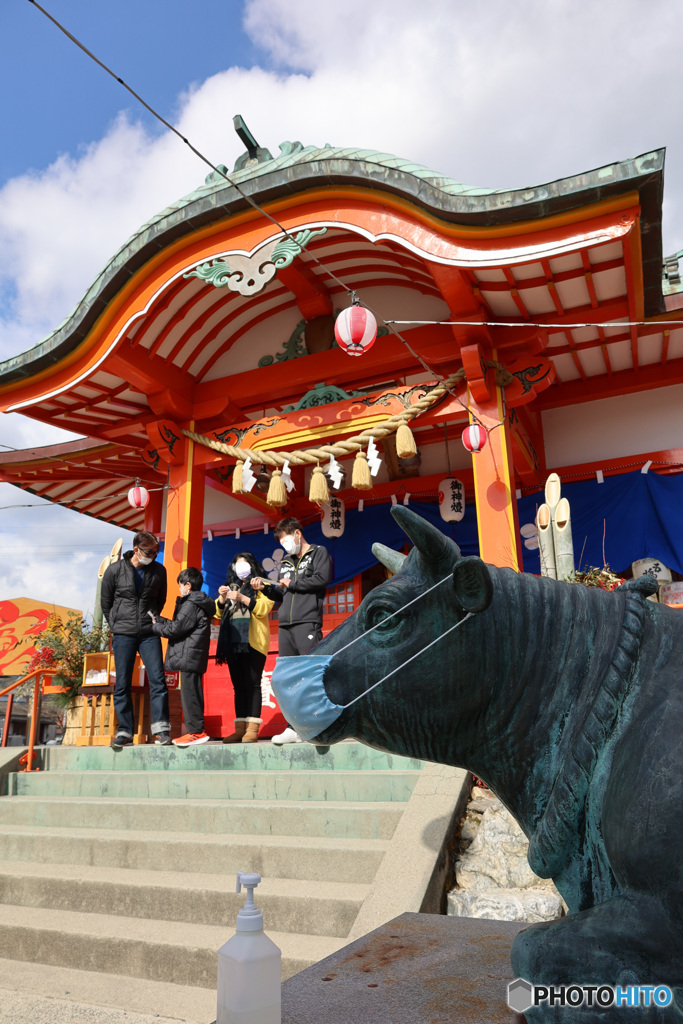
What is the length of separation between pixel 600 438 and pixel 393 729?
7596 mm

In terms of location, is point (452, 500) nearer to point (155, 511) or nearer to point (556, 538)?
point (556, 538)

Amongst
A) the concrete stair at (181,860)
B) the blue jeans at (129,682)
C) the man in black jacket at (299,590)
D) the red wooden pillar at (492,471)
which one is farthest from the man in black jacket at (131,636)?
the red wooden pillar at (492,471)

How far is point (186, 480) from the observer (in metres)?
8.21

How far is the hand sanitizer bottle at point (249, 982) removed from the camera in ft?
3.95

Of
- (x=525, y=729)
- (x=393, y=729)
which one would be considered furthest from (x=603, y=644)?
(x=393, y=729)

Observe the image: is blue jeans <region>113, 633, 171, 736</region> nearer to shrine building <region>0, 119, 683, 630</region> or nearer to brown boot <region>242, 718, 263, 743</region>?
brown boot <region>242, 718, 263, 743</region>

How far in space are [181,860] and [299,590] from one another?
7.27ft

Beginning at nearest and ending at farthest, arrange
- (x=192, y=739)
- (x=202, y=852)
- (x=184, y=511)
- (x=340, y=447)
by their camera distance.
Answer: (x=202, y=852)
(x=192, y=739)
(x=340, y=447)
(x=184, y=511)

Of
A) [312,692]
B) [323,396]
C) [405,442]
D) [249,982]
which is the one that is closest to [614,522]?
[405,442]

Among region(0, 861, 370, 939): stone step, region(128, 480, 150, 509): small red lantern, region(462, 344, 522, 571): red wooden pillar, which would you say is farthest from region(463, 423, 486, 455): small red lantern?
region(128, 480, 150, 509): small red lantern

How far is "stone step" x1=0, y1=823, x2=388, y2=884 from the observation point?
349 centimetres

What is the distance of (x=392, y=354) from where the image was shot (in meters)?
7.34

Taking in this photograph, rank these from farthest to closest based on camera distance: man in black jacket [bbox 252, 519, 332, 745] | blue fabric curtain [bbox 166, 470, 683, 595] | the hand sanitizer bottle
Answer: blue fabric curtain [bbox 166, 470, 683, 595] < man in black jacket [bbox 252, 519, 332, 745] < the hand sanitizer bottle

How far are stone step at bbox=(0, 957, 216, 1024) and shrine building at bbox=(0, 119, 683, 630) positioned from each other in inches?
167
